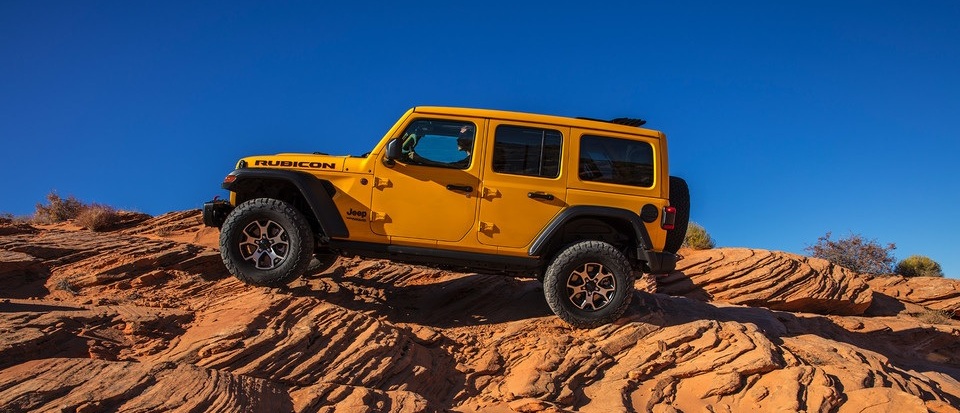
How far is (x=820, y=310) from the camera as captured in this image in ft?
40.1

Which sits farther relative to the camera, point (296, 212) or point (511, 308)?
point (511, 308)

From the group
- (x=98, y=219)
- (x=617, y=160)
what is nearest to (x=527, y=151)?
(x=617, y=160)

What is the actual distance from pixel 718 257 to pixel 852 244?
25.0ft

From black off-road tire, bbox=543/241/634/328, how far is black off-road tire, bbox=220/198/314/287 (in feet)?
8.11

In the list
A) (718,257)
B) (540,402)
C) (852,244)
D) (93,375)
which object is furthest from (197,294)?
(852,244)

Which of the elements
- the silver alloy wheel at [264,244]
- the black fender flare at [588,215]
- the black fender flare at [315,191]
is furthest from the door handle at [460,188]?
the silver alloy wheel at [264,244]

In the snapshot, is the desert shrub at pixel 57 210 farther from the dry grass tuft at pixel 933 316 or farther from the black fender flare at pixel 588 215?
the dry grass tuft at pixel 933 316

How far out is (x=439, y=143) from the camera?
22.1ft

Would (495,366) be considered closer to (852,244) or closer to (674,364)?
(674,364)

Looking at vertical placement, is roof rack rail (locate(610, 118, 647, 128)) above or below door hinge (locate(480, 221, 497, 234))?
above

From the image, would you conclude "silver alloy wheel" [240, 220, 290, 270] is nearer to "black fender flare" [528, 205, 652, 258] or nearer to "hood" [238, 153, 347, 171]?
"hood" [238, 153, 347, 171]

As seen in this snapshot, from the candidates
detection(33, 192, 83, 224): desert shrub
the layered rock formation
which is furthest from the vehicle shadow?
detection(33, 192, 83, 224): desert shrub

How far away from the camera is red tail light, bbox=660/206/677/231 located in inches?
268

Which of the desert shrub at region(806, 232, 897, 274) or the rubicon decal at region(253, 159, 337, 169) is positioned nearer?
the rubicon decal at region(253, 159, 337, 169)
